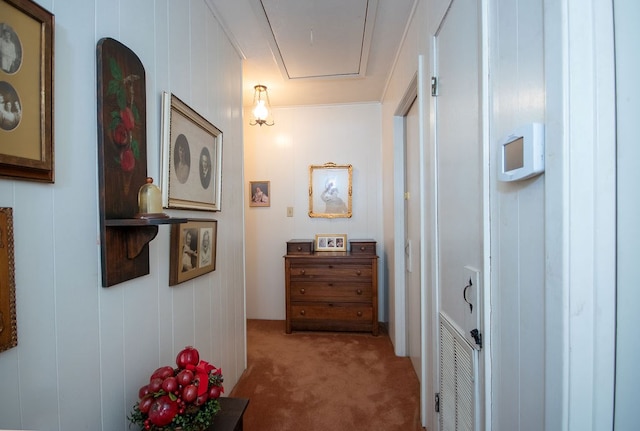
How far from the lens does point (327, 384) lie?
7.13 feet

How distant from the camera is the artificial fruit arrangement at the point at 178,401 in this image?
0.92 meters

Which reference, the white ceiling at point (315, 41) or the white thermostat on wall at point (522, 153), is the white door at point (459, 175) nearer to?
the white thermostat on wall at point (522, 153)

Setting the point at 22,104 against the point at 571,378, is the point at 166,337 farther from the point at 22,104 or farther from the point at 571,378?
the point at 571,378

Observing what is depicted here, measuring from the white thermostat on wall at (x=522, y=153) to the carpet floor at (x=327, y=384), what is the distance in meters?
1.73

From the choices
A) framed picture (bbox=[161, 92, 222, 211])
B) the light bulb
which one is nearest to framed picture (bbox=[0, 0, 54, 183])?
framed picture (bbox=[161, 92, 222, 211])

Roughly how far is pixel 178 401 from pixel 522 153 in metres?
1.29

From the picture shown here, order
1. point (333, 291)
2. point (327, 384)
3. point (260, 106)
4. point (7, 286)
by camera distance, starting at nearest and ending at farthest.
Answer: point (7, 286), point (327, 384), point (260, 106), point (333, 291)

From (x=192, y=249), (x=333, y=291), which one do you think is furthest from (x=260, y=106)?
(x=333, y=291)

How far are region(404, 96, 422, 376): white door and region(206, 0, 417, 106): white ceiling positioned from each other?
58 centimetres

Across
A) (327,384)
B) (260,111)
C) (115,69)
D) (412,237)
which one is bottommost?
(327,384)

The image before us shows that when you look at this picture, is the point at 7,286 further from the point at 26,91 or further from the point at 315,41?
the point at 315,41

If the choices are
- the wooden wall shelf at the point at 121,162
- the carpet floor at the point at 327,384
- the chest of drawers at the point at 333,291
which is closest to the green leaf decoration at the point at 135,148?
the wooden wall shelf at the point at 121,162

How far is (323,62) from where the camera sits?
244cm

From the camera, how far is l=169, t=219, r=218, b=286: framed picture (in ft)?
4.53
